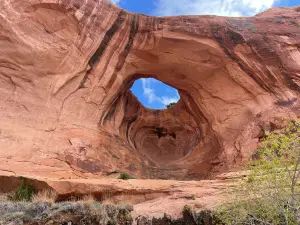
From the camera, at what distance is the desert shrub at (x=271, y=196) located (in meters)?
6.58

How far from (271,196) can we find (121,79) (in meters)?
11.7

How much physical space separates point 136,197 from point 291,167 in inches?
200

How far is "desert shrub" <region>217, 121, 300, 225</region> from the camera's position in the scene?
21.6ft

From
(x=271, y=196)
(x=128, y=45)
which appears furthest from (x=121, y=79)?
(x=271, y=196)

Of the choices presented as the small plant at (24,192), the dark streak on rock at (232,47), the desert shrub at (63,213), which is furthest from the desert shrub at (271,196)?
the dark streak on rock at (232,47)

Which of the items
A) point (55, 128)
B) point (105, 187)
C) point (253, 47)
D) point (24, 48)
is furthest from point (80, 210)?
point (253, 47)

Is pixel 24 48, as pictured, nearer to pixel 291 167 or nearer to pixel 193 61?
pixel 193 61

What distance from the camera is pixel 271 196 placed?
22.7ft

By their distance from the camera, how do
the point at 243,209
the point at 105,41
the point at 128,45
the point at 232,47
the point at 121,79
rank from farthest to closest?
1. the point at 121,79
2. the point at 128,45
3. the point at 232,47
4. the point at 105,41
5. the point at 243,209

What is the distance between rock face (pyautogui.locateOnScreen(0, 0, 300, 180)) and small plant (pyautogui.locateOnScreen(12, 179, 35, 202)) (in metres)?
1.20

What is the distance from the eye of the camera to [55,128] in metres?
13.5

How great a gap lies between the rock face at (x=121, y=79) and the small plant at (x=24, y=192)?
1198 mm

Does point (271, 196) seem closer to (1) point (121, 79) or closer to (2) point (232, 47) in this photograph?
(2) point (232, 47)

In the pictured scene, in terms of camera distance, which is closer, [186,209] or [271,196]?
[271,196]
